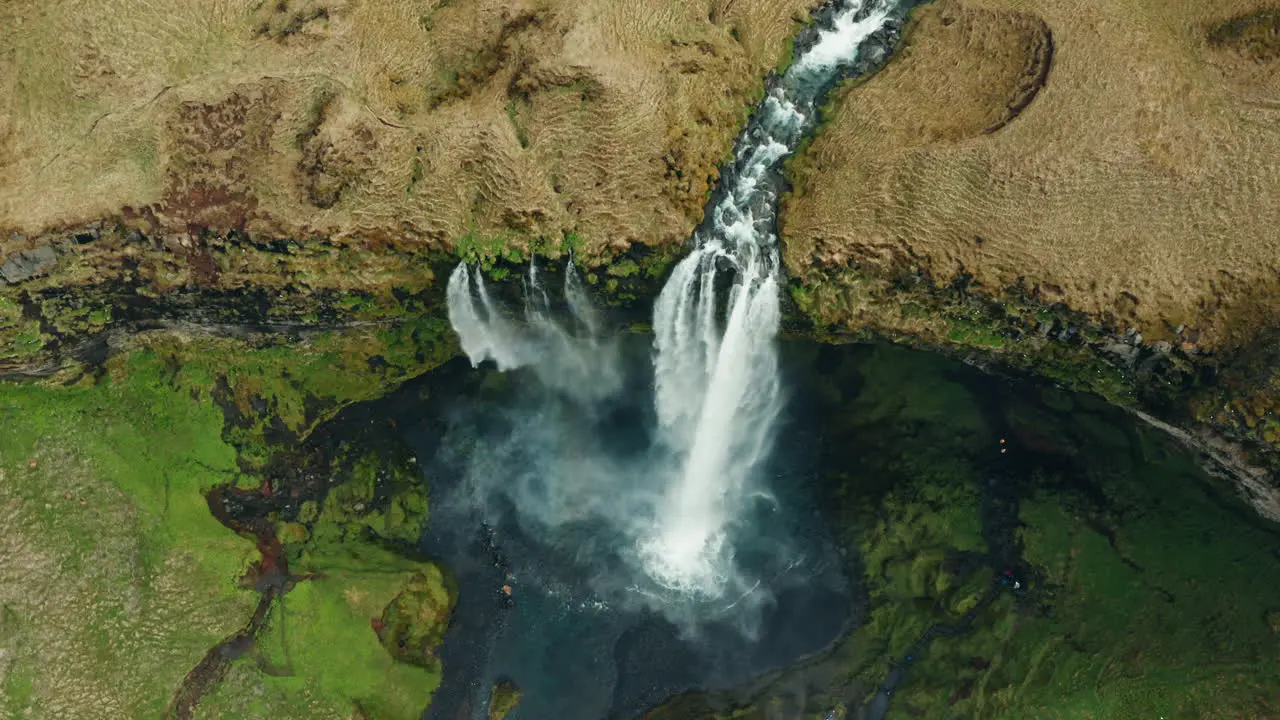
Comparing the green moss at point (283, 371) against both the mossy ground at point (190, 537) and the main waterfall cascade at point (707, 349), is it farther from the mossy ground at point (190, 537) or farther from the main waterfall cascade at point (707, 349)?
the main waterfall cascade at point (707, 349)

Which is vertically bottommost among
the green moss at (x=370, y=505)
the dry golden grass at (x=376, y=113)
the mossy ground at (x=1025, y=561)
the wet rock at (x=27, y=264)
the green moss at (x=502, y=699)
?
the green moss at (x=502, y=699)

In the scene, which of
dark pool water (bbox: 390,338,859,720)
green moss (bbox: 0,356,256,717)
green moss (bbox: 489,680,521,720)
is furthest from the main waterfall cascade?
green moss (bbox: 0,356,256,717)

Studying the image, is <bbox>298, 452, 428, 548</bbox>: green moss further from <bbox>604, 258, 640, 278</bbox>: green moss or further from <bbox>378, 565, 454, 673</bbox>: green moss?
<bbox>604, 258, 640, 278</bbox>: green moss

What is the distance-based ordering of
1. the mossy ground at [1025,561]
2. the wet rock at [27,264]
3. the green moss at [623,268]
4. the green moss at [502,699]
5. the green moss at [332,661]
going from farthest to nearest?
the green moss at [502,699] → the green moss at [332,661] → the green moss at [623,268] → the wet rock at [27,264] → the mossy ground at [1025,561]

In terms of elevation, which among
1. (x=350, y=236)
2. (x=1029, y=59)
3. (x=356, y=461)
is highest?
(x=1029, y=59)

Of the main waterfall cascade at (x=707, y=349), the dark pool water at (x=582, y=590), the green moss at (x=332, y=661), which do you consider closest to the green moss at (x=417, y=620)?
the green moss at (x=332, y=661)

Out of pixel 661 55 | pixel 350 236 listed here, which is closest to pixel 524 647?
pixel 350 236

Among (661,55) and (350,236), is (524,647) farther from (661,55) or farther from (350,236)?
(661,55)
